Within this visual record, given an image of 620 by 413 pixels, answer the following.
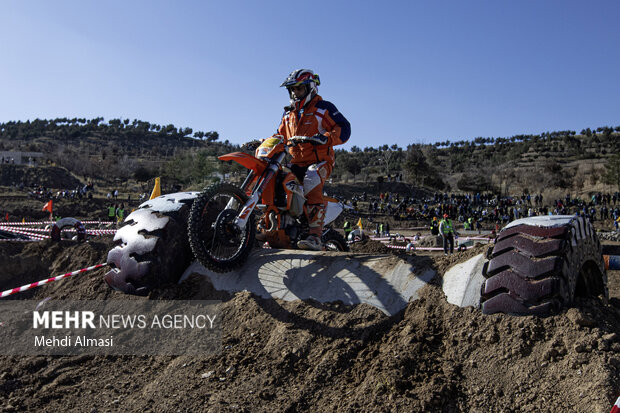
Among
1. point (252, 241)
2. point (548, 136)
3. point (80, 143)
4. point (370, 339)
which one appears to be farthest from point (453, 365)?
point (80, 143)

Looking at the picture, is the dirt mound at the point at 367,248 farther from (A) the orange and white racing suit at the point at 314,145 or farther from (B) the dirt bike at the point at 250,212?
(A) the orange and white racing suit at the point at 314,145

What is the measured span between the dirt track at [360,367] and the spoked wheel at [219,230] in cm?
65

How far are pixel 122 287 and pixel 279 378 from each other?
8.79 ft

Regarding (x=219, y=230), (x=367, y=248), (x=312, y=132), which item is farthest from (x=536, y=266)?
(x=367, y=248)

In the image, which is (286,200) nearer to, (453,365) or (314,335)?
(314,335)

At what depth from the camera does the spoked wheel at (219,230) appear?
5.04m

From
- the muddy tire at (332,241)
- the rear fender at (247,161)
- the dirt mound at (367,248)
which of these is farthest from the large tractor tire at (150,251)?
the dirt mound at (367,248)

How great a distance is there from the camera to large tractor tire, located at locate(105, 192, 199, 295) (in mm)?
5363

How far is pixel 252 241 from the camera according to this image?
5.61 meters

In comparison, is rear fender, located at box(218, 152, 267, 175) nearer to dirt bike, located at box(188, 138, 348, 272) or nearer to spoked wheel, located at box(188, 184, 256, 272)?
dirt bike, located at box(188, 138, 348, 272)

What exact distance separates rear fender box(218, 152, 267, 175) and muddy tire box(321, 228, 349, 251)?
6.42 feet

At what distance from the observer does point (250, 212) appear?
5441 millimetres

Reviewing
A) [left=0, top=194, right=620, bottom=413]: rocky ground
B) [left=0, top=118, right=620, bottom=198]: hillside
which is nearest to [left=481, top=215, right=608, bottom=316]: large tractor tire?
[left=0, top=194, right=620, bottom=413]: rocky ground

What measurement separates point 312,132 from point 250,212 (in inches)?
65.9
